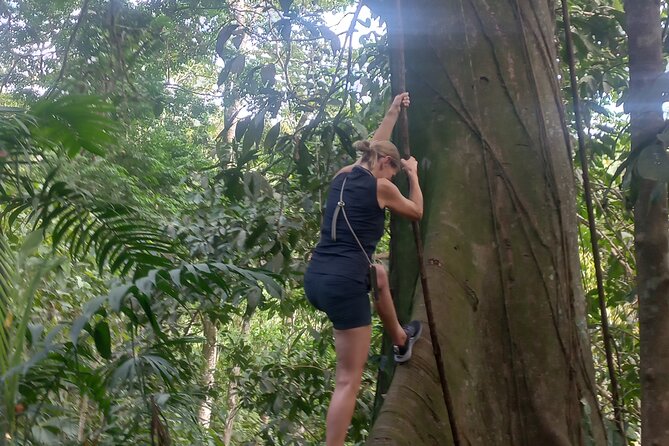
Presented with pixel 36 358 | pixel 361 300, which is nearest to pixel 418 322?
pixel 361 300

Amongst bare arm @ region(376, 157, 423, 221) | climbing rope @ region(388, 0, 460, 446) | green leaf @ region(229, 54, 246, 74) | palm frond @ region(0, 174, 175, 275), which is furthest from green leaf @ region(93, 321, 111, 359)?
green leaf @ region(229, 54, 246, 74)

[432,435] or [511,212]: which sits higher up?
[511,212]

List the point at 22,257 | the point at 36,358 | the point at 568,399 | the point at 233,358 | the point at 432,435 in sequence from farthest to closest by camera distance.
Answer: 1. the point at 233,358
2. the point at 568,399
3. the point at 432,435
4. the point at 36,358
5. the point at 22,257

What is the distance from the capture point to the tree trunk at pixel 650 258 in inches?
97.6

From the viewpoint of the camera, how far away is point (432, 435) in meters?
2.23

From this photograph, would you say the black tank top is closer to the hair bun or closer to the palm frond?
the hair bun

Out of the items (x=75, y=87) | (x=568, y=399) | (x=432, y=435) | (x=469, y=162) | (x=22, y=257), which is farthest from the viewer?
(x=75, y=87)

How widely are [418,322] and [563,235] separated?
2.09 feet

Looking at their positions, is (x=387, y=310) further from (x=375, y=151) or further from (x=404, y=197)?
(x=375, y=151)

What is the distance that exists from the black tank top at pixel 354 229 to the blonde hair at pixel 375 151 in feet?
0.15

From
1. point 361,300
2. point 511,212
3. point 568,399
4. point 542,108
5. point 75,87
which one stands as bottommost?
point 568,399

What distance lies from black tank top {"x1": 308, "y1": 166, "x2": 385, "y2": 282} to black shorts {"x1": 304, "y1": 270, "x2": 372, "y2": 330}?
0.03 metres

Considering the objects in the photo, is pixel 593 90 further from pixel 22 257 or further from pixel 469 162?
pixel 22 257

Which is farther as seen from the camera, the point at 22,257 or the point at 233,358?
the point at 233,358
